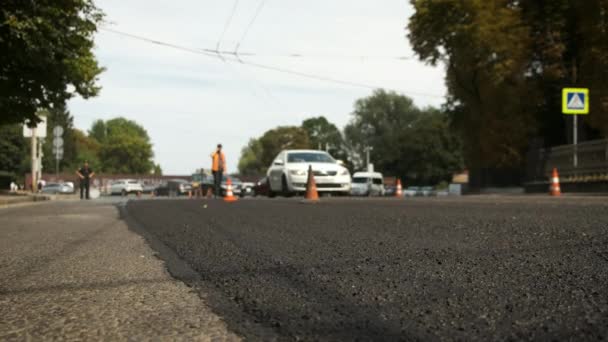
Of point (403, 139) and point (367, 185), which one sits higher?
point (403, 139)

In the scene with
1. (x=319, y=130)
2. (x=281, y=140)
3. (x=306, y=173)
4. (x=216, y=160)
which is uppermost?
(x=319, y=130)

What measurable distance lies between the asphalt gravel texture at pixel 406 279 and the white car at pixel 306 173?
1247cm

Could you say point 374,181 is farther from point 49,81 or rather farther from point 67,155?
point 67,155

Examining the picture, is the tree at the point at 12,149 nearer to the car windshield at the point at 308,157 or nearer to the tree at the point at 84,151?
the tree at the point at 84,151

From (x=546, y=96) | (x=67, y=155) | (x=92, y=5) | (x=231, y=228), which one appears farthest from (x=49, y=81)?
(x=67, y=155)

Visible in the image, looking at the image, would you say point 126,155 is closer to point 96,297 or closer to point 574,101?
point 574,101

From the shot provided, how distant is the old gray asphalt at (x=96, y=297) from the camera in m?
2.77

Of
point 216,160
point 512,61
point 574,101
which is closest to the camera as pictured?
point 574,101

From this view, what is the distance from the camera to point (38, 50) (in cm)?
1584

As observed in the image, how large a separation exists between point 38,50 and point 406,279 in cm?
1435

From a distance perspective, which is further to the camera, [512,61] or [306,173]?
[512,61]

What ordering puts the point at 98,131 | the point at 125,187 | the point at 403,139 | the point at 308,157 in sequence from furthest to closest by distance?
the point at 98,131, the point at 403,139, the point at 125,187, the point at 308,157

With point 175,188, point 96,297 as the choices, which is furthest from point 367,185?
point 96,297

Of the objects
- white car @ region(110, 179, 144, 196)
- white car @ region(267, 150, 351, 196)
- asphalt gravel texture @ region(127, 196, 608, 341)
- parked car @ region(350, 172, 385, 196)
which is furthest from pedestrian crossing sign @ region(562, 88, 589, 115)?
white car @ region(110, 179, 144, 196)
